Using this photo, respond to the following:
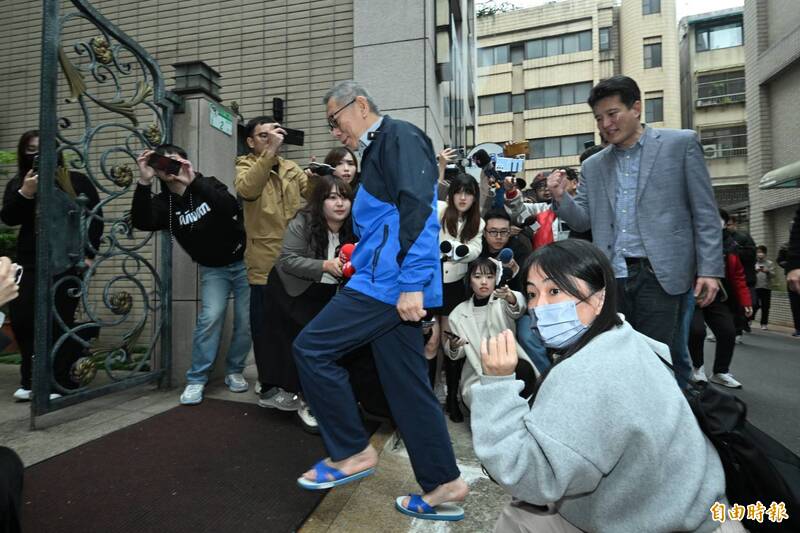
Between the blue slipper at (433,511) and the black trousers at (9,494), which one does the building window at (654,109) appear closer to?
the blue slipper at (433,511)

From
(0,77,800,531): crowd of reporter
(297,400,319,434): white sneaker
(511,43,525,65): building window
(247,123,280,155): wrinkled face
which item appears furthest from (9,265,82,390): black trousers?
(511,43,525,65): building window

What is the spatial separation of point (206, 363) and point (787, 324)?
13.5 metres

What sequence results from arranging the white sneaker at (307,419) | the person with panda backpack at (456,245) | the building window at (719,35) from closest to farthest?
the white sneaker at (307,419) < the person with panda backpack at (456,245) < the building window at (719,35)

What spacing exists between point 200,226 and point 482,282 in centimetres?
217

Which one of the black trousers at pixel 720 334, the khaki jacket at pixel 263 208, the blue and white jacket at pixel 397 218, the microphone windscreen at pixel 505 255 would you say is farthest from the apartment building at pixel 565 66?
the blue and white jacket at pixel 397 218

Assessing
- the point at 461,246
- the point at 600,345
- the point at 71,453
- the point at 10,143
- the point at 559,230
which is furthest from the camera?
the point at 10,143

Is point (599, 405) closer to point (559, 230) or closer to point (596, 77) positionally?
point (559, 230)

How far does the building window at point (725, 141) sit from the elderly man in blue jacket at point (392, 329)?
28729 millimetres

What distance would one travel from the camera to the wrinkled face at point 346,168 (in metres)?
3.44

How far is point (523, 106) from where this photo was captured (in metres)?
30.0

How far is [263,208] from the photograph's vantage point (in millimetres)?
3773

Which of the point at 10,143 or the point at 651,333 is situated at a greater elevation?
the point at 10,143

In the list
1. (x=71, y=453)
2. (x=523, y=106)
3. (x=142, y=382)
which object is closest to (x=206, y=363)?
(x=142, y=382)

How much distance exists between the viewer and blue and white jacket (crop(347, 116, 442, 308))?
2104 mm
